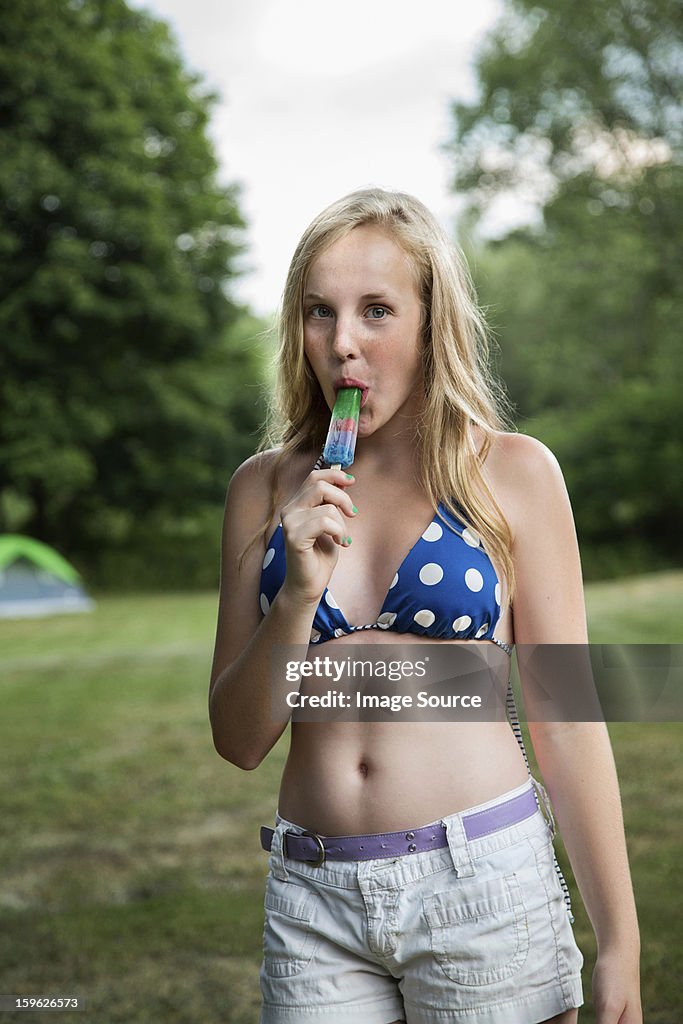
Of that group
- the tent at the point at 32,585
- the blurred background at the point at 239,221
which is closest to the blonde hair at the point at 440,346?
the blurred background at the point at 239,221

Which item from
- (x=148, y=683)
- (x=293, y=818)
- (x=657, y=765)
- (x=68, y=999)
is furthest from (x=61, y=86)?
(x=293, y=818)

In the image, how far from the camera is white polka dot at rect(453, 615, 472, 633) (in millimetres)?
1546

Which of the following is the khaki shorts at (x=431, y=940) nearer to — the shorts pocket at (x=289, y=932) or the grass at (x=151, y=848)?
→ the shorts pocket at (x=289, y=932)

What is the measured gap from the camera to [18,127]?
1892 centimetres

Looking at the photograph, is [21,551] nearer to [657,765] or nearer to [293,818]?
[657,765]

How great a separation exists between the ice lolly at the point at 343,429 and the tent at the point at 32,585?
14790 millimetres

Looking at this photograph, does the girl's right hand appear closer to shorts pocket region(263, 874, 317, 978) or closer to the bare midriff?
the bare midriff

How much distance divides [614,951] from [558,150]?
2187 centimetres

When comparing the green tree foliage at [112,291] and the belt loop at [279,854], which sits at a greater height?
the green tree foliage at [112,291]

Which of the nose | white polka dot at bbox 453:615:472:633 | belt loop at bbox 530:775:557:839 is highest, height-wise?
the nose

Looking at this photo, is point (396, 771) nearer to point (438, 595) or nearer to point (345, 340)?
point (438, 595)

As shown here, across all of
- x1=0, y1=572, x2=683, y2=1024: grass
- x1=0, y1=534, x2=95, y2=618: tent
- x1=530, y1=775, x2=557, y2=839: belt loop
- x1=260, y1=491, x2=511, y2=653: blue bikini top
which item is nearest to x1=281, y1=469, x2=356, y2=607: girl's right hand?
x1=260, y1=491, x2=511, y2=653: blue bikini top

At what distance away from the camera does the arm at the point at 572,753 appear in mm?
1565

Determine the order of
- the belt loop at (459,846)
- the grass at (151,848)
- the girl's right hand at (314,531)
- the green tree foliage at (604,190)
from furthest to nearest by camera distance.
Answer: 1. the green tree foliage at (604,190)
2. the grass at (151,848)
3. the belt loop at (459,846)
4. the girl's right hand at (314,531)
